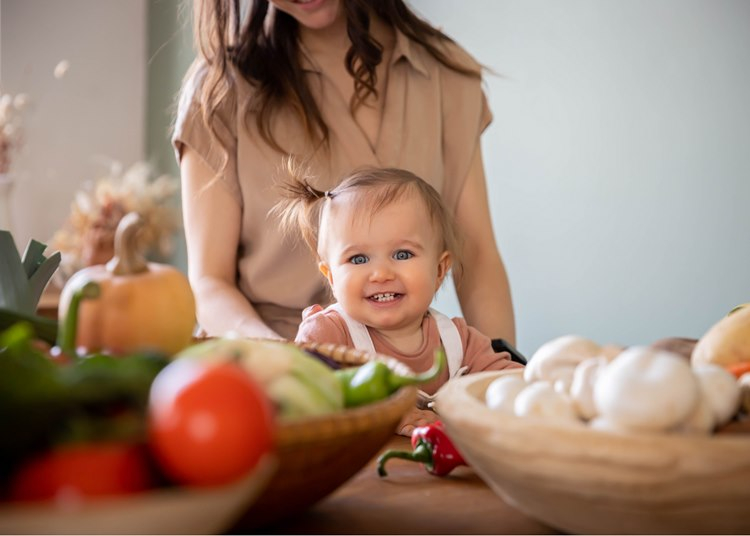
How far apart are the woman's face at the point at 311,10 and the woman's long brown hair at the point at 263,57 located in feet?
0.34

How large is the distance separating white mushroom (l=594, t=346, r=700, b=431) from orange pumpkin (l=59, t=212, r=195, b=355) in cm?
36

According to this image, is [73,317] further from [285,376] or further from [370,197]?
[370,197]

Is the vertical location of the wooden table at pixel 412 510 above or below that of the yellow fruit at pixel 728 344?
below

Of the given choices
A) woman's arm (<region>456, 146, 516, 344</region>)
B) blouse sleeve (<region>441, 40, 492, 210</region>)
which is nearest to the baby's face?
woman's arm (<region>456, 146, 516, 344</region>)

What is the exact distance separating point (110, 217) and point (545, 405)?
3.26m

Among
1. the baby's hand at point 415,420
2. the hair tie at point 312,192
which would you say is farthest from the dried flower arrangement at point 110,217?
the baby's hand at point 415,420

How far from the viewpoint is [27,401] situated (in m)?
0.48

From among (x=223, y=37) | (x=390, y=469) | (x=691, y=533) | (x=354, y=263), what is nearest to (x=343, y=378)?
(x=390, y=469)

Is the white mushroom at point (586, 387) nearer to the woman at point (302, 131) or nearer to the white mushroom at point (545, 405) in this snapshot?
the white mushroom at point (545, 405)

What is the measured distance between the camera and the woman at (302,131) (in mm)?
1995

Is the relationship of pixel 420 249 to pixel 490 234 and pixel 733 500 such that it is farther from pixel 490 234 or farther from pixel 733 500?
pixel 733 500

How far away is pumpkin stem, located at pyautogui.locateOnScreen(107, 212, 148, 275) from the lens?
29.2 inches

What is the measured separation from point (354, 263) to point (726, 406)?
0.92 meters

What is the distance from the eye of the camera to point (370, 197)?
158 cm
